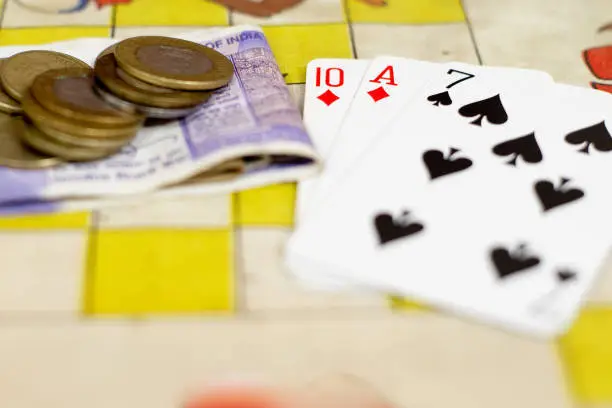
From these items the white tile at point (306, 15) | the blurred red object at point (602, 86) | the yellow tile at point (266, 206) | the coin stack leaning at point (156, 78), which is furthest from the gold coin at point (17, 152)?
the blurred red object at point (602, 86)

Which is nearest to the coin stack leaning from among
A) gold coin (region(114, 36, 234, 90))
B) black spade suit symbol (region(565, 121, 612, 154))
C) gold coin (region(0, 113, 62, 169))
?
gold coin (region(114, 36, 234, 90))

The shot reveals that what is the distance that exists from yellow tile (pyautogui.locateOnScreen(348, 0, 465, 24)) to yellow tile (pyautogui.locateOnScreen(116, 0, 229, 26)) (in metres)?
0.22

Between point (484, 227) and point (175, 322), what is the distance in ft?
1.19

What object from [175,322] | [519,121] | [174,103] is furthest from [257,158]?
[519,121]

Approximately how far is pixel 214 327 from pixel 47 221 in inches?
9.7

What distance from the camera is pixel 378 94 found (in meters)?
0.99

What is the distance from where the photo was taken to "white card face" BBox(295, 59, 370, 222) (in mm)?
919

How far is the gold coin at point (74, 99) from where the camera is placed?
83 cm

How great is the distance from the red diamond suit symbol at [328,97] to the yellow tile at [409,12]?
237 millimetres

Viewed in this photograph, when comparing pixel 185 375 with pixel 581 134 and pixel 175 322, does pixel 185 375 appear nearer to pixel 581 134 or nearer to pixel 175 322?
pixel 175 322

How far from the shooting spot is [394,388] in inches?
28.0

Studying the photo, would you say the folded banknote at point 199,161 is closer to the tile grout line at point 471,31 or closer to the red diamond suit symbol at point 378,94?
the red diamond suit symbol at point 378,94

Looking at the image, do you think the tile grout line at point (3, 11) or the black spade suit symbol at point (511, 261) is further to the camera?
the tile grout line at point (3, 11)

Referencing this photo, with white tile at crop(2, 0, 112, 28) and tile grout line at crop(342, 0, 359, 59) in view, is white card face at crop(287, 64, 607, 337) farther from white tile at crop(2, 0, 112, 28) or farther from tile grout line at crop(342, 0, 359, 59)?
white tile at crop(2, 0, 112, 28)
